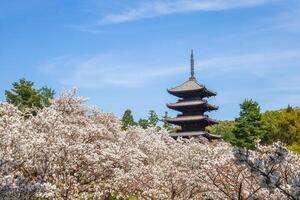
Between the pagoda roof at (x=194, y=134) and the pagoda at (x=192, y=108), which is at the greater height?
the pagoda at (x=192, y=108)

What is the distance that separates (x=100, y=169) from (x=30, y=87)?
118 feet

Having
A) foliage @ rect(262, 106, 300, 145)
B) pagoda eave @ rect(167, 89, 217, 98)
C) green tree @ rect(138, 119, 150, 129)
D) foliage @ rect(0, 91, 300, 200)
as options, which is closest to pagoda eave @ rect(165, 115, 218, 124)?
pagoda eave @ rect(167, 89, 217, 98)

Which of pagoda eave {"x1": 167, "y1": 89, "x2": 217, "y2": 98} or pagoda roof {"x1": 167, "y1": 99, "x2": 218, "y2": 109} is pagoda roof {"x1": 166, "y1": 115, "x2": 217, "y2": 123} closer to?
pagoda roof {"x1": 167, "y1": 99, "x2": 218, "y2": 109}

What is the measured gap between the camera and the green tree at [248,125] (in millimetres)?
53750

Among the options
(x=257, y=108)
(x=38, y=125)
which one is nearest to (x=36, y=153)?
(x=38, y=125)

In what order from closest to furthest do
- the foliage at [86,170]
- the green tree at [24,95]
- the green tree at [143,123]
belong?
the foliage at [86,170] < the green tree at [24,95] < the green tree at [143,123]

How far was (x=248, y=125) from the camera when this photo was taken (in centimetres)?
5428

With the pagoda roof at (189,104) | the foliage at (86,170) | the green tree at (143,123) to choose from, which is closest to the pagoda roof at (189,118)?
the pagoda roof at (189,104)

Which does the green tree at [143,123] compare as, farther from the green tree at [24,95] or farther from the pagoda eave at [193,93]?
the green tree at [24,95]

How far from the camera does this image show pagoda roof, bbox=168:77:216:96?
5907 centimetres

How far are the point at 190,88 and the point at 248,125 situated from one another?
9.58 metres

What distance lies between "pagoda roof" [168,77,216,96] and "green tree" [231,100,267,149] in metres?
5.89

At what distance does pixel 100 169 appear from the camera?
1986 cm

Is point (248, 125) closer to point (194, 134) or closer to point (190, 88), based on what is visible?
point (194, 134)
